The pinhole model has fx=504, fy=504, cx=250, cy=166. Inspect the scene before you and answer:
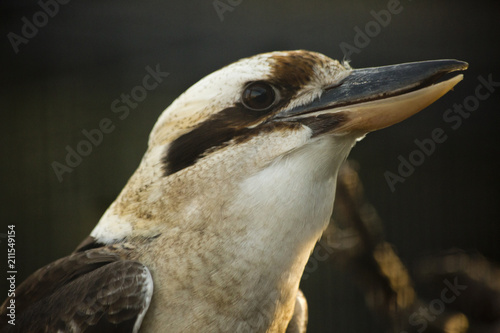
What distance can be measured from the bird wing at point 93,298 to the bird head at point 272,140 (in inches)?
3.2

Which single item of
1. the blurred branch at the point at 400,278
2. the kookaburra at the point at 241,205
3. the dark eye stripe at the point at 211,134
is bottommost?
the blurred branch at the point at 400,278

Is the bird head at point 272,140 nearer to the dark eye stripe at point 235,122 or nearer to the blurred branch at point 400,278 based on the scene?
the dark eye stripe at point 235,122

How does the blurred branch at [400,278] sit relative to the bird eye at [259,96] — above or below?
below

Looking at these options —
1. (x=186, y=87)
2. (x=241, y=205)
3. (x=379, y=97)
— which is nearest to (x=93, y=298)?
(x=241, y=205)

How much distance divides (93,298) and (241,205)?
0.99 ft

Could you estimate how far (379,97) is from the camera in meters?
0.89

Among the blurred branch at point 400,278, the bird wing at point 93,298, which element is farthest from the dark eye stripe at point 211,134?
the blurred branch at point 400,278

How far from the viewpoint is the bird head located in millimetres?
886

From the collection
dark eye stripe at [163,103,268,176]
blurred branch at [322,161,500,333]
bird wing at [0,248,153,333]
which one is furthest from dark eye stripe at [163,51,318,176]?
blurred branch at [322,161,500,333]

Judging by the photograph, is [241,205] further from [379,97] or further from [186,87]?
[186,87]

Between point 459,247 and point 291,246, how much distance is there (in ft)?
3.48

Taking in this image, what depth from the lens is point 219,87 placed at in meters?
0.97

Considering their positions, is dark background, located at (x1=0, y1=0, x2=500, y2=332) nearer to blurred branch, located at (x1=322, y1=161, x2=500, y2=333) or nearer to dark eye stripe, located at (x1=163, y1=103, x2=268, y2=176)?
blurred branch, located at (x1=322, y1=161, x2=500, y2=333)

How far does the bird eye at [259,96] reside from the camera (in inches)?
36.8
